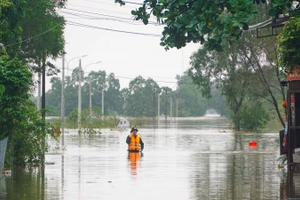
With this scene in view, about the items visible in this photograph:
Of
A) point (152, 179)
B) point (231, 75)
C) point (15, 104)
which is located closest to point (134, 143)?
point (15, 104)

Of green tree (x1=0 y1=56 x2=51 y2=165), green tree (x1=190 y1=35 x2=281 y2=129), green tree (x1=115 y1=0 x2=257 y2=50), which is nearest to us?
green tree (x1=115 y1=0 x2=257 y2=50)

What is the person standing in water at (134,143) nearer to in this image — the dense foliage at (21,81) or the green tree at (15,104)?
the dense foliage at (21,81)

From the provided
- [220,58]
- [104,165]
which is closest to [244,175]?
[104,165]

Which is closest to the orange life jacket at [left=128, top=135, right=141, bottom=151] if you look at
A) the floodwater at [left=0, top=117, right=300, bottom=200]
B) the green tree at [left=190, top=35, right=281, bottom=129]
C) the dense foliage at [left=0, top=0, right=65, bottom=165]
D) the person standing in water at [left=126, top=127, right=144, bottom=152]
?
the person standing in water at [left=126, top=127, right=144, bottom=152]

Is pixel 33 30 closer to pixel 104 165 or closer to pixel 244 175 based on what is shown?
pixel 104 165

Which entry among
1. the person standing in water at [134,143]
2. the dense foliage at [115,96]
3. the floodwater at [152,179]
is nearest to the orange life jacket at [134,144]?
the person standing in water at [134,143]

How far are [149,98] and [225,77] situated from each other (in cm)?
10824

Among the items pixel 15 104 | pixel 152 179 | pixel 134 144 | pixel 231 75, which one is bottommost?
pixel 152 179

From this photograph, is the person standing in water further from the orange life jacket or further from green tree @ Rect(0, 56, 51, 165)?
green tree @ Rect(0, 56, 51, 165)

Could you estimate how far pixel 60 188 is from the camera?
59.0ft

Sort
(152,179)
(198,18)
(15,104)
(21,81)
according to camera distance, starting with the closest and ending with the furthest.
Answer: (198,18), (152,179), (21,81), (15,104)

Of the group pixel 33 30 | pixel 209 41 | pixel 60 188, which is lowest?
pixel 60 188

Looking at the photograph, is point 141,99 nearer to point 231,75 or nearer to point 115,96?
point 115,96

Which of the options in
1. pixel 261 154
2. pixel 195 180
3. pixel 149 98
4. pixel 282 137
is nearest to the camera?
pixel 195 180
